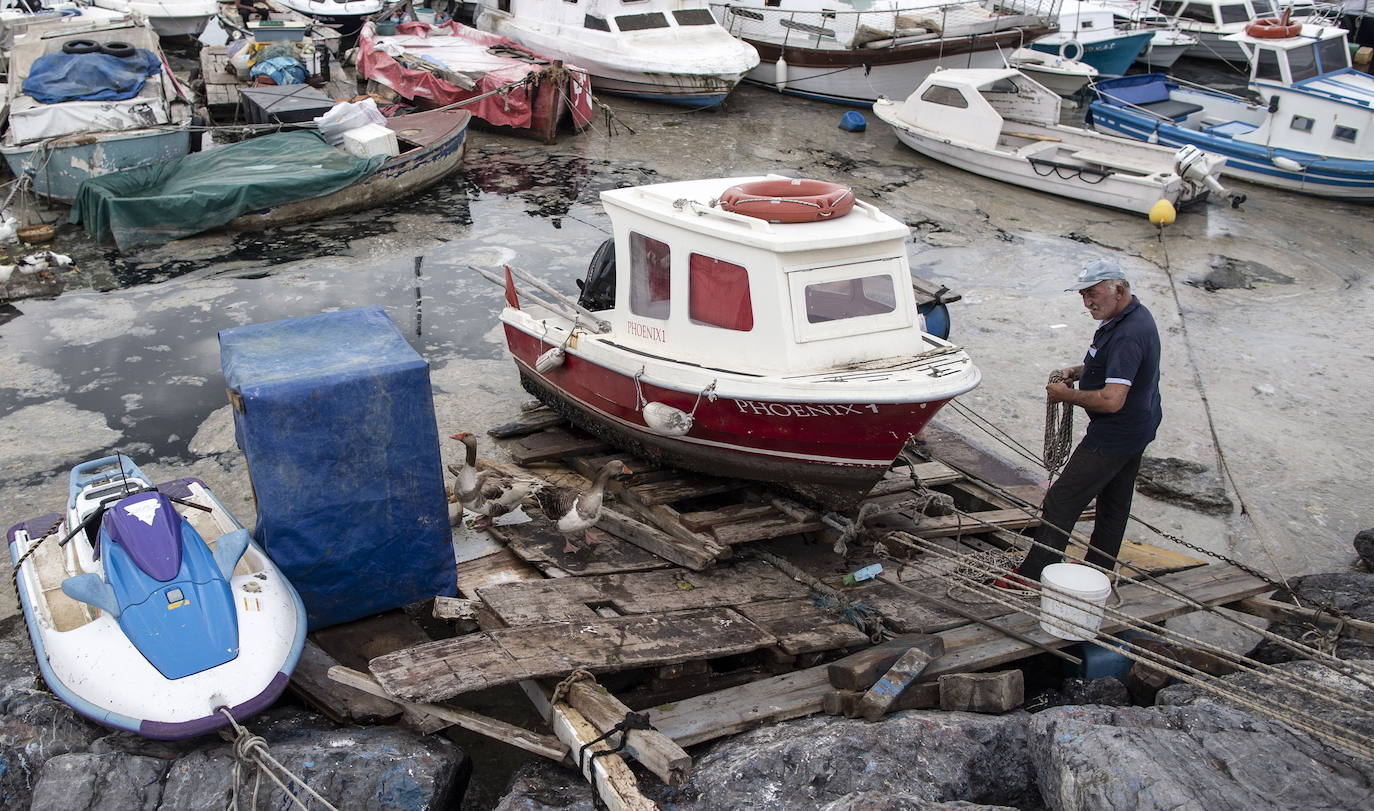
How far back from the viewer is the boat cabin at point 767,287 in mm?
5820

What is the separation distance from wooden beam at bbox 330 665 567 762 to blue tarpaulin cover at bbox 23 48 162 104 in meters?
12.1

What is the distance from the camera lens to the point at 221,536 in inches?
196

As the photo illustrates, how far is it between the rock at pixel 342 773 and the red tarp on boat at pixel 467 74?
13135 millimetres

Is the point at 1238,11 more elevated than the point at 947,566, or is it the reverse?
the point at 1238,11

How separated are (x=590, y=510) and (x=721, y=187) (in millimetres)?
2337

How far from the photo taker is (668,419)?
614cm

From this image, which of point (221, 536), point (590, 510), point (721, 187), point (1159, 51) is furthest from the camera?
point (1159, 51)

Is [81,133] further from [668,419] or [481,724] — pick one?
[481,724]

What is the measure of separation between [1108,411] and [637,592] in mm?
2608

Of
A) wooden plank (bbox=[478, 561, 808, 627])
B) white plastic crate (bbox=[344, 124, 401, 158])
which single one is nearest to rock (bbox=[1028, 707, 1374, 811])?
wooden plank (bbox=[478, 561, 808, 627])

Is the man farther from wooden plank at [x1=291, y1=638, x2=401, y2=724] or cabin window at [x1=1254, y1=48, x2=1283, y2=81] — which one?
cabin window at [x1=1254, y1=48, x2=1283, y2=81]

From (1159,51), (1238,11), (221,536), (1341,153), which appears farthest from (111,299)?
(1238,11)

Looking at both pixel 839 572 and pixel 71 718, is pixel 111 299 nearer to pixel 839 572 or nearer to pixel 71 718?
pixel 71 718

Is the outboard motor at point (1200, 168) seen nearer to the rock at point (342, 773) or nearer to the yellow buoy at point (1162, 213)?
the yellow buoy at point (1162, 213)
